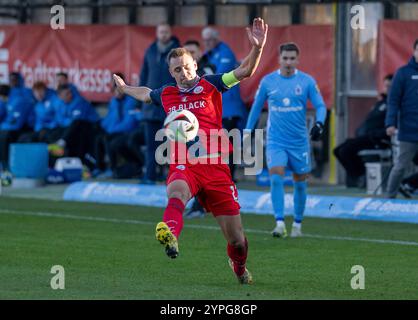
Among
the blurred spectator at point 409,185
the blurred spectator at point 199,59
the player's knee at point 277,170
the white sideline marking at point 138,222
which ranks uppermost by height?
the blurred spectator at point 199,59

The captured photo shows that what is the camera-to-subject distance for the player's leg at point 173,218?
10383 mm

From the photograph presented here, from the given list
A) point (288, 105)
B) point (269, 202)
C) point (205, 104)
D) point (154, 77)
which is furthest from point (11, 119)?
point (205, 104)

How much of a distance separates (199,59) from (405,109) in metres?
3.29

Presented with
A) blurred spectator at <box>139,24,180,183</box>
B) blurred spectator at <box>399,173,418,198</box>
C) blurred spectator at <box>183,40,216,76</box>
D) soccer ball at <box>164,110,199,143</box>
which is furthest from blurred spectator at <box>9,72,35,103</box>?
soccer ball at <box>164,110,199,143</box>

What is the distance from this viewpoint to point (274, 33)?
22.9 m

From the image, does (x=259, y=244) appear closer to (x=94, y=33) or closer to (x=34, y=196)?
(x=34, y=196)

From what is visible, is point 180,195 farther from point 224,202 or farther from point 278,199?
point 278,199

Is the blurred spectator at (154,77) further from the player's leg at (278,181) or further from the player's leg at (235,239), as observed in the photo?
the player's leg at (235,239)

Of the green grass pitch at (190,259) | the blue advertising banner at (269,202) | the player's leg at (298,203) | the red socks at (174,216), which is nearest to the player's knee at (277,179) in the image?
the player's leg at (298,203)

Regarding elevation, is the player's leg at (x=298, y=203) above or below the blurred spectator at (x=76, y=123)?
below

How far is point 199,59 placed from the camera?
759 inches

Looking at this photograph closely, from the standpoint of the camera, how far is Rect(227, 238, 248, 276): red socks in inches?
447

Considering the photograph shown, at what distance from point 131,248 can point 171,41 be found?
711 cm

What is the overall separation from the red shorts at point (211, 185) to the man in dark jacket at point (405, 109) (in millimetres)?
6663
